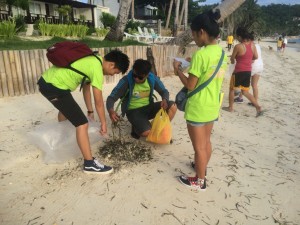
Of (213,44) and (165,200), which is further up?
(213,44)

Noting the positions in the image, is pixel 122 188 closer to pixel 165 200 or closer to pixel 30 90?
pixel 165 200

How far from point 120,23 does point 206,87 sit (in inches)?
387

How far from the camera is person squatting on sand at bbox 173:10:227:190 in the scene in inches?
90.6

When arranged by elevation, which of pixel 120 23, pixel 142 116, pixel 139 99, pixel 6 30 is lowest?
pixel 142 116

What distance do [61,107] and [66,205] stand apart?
1010 millimetres

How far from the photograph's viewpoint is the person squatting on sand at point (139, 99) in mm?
3598

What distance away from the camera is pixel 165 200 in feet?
8.81

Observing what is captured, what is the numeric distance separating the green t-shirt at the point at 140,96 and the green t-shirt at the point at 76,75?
3.36 ft

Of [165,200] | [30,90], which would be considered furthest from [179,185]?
[30,90]

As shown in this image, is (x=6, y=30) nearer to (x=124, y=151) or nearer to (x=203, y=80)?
(x=124, y=151)

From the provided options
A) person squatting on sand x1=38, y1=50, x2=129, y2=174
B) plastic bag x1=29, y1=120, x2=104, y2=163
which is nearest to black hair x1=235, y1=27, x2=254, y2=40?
person squatting on sand x1=38, y1=50, x2=129, y2=174

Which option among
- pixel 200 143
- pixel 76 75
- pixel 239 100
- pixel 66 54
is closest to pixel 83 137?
pixel 76 75

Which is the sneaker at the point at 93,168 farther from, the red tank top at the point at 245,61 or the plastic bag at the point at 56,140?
the red tank top at the point at 245,61

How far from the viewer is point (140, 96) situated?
150 inches
